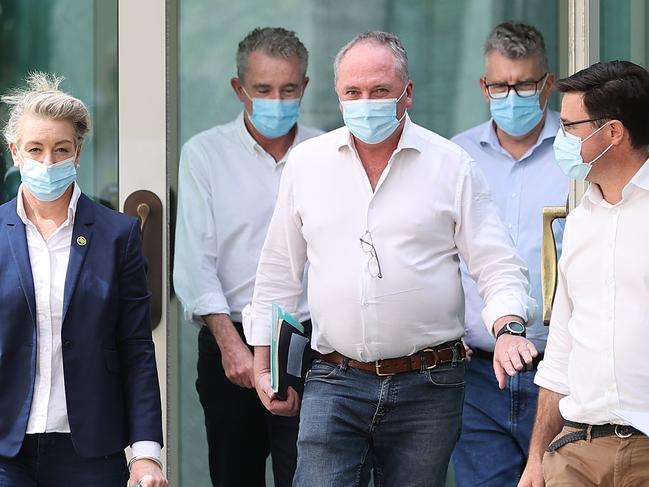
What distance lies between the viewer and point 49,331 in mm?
4148

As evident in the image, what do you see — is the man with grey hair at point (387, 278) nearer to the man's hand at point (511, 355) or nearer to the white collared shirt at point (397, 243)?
the white collared shirt at point (397, 243)

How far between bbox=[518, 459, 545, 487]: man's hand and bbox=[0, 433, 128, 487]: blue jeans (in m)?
1.24

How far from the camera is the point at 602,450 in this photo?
3953 millimetres

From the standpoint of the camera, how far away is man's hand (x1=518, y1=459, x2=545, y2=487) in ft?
13.7

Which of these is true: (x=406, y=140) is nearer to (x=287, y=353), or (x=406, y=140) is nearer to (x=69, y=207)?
(x=287, y=353)

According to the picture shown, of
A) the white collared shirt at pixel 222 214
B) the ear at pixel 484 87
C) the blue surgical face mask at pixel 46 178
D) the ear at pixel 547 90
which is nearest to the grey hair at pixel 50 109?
the blue surgical face mask at pixel 46 178

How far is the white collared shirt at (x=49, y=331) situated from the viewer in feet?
13.5

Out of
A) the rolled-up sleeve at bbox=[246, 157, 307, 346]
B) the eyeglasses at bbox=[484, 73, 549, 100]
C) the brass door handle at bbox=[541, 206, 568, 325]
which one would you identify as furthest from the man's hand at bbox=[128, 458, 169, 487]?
the eyeglasses at bbox=[484, 73, 549, 100]

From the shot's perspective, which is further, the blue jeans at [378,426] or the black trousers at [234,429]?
the black trousers at [234,429]

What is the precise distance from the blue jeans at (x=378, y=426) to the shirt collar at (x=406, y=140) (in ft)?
2.37

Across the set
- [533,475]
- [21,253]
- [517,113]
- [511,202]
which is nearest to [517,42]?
[517,113]

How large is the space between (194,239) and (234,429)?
2.51 ft

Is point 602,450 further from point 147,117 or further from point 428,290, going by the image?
point 147,117

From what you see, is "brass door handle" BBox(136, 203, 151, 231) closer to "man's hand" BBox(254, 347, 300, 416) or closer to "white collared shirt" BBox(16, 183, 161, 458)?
"man's hand" BBox(254, 347, 300, 416)
